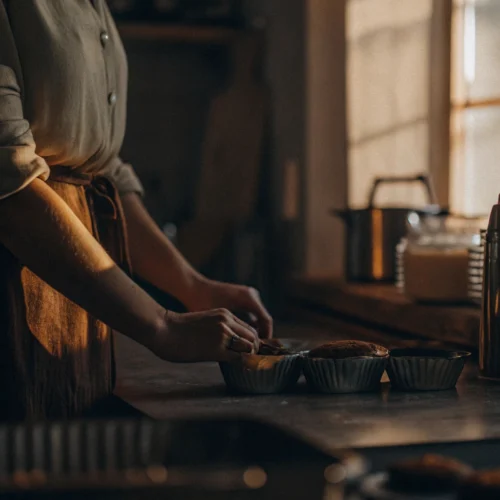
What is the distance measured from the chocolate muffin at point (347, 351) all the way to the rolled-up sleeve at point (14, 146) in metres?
0.45

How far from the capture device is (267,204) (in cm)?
410

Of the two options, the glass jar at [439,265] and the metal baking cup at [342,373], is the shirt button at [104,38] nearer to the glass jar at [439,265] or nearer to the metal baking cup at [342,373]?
the metal baking cup at [342,373]

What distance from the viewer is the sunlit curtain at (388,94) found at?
10.7 feet

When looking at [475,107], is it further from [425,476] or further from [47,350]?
[425,476]

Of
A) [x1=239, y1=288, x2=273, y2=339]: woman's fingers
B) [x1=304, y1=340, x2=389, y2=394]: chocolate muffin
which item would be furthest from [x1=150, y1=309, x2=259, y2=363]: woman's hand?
[x1=239, y1=288, x2=273, y2=339]: woman's fingers

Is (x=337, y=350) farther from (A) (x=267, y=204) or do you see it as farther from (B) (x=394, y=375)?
(A) (x=267, y=204)

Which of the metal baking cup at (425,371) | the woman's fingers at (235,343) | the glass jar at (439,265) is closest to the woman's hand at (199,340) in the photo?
the woman's fingers at (235,343)

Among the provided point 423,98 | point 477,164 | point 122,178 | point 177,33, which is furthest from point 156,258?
point 177,33

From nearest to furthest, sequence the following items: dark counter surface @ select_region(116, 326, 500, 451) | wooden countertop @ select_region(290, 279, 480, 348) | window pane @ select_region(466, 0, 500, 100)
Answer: dark counter surface @ select_region(116, 326, 500, 451) → wooden countertop @ select_region(290, 279, 480, 348) → window pane @ select_region(466, 0, 500, 100)

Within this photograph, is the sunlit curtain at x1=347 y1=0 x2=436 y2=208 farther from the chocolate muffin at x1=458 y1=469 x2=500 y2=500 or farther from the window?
the chocolate muffin at x1=458 y1=469 x2=500 y2=500

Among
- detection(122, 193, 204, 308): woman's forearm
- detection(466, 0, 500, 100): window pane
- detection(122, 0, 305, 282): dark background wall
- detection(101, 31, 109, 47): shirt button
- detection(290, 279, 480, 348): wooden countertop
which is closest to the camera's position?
detection(101, 31, 109, 47): shirt button

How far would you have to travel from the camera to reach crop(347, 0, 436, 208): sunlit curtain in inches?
128

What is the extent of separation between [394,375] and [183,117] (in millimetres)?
2985

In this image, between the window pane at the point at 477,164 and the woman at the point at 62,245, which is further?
the window pane at the point at 477,164
